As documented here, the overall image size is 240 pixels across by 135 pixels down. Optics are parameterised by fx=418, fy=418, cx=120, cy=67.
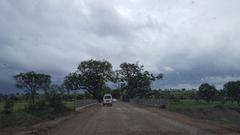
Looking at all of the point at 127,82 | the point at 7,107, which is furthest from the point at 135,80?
the point at 7,107

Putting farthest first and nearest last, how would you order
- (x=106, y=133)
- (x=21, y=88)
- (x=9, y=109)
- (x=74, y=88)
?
1. (x=74, y=88)
2. (x=21, y=88)
3. (x=9, y=109)
4. (x=106, y=133)

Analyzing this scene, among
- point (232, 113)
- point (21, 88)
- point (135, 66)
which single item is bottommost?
point (232, 113)

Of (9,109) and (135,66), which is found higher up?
(135,66)

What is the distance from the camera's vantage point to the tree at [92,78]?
412 ft

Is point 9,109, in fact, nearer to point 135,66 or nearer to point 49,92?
point 49,92

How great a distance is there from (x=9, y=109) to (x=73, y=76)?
94077 mm

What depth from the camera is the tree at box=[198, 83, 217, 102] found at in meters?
126

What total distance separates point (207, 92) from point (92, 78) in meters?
35.3

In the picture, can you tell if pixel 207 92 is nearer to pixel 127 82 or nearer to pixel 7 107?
pixel 127 82

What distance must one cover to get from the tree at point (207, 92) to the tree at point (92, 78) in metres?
28.4

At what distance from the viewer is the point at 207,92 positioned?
12750cm

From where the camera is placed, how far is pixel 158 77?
12912 centimetres

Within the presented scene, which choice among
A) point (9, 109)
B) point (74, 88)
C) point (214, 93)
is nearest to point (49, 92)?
point (9, 109)

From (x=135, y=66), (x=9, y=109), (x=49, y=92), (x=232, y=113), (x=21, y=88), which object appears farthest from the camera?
(x=135, y=66)
